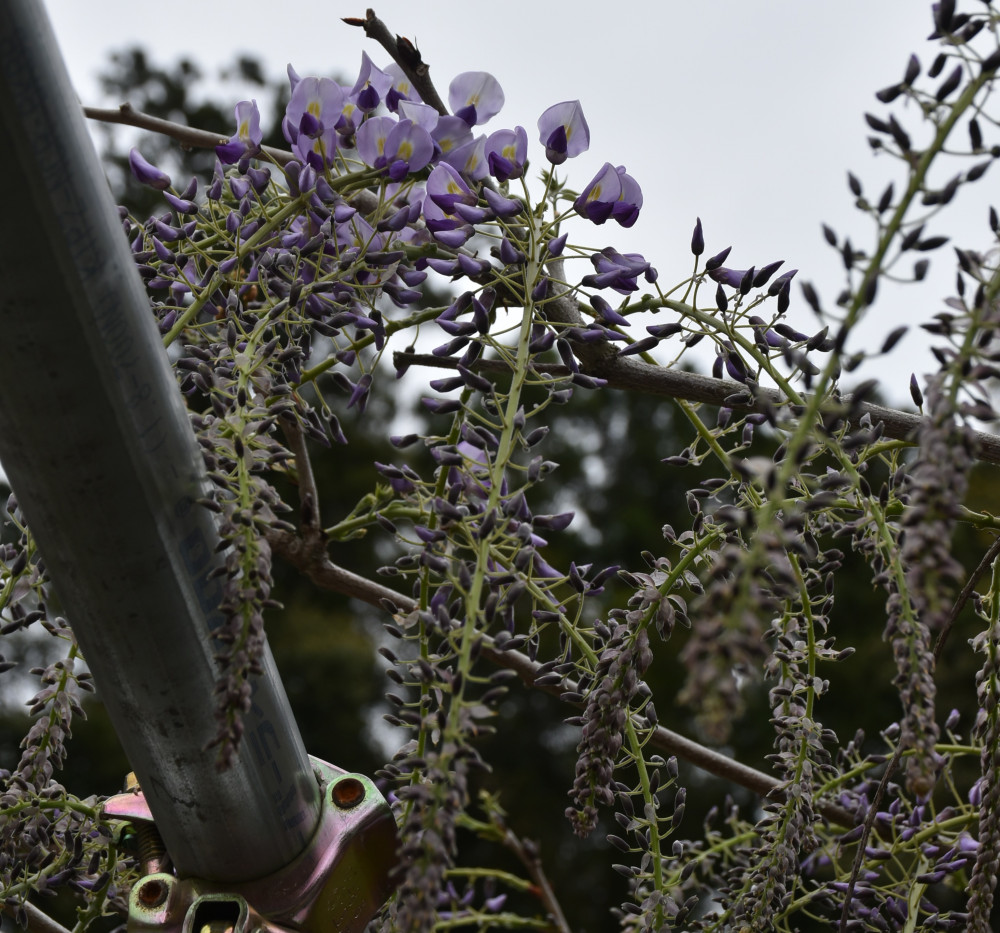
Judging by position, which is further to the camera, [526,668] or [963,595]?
[526,668]

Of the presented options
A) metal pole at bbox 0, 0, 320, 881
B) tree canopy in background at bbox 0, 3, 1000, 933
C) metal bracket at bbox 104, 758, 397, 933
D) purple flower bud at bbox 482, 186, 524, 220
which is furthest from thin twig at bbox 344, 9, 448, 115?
metal bracket at bbox 104, 758, 397, 933

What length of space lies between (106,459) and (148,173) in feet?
1.04

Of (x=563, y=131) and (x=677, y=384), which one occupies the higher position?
(x=563, y=131)

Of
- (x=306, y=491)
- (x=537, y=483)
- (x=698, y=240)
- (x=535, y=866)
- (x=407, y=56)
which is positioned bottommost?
(x=535, y=866)

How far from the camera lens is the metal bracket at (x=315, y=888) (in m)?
0.52

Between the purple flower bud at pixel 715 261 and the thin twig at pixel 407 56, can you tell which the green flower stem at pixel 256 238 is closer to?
the thin twig at pixel 407 56

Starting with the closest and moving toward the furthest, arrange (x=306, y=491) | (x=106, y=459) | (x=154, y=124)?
(x=106, y=459) → (x=154, y=124) → (x=306, y=491)

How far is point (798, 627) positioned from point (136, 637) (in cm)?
37

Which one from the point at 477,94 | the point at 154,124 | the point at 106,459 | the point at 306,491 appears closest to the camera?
the point at 106,459

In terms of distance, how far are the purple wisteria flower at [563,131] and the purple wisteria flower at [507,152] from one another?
3 centimetres

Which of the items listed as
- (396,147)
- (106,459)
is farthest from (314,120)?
(106,459)

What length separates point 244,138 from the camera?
616 mm

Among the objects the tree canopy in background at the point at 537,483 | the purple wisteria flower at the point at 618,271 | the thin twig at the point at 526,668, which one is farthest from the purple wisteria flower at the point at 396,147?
the thin twig at the point at 526,668

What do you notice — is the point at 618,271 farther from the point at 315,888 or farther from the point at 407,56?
the point at 315,888
